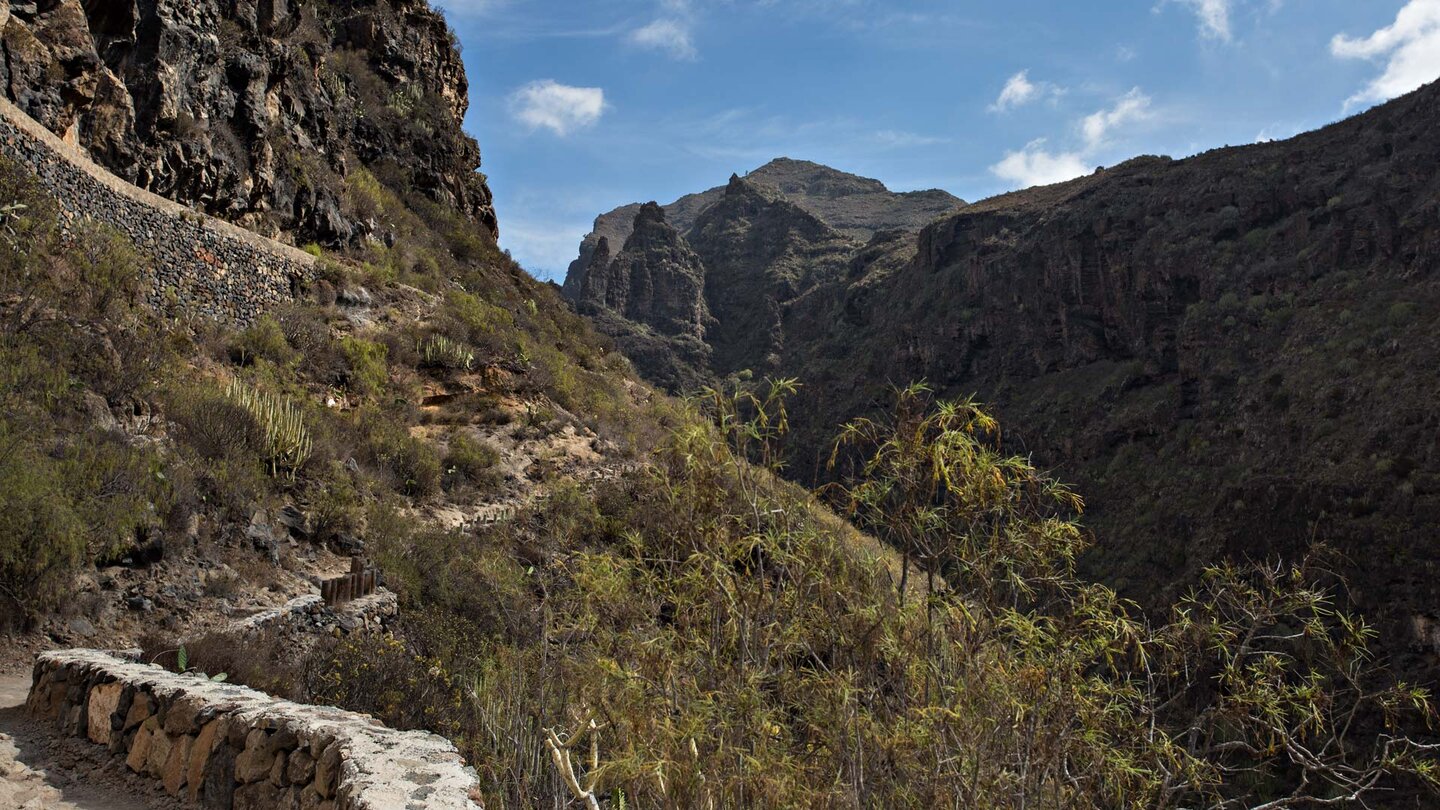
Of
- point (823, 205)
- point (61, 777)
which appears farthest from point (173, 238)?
point (823, 205)

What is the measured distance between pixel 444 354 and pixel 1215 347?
48.6m

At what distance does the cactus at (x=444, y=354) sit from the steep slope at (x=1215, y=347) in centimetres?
800

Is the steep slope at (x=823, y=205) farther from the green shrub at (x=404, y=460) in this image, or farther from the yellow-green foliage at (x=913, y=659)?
the yellow-green foliage at (x=913, y=659)

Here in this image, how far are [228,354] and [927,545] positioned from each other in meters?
11.3

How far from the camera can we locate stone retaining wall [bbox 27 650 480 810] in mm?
3178

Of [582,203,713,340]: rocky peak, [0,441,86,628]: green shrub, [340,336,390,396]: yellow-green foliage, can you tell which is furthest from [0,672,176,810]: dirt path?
[582,203,713,340]: rocky peak

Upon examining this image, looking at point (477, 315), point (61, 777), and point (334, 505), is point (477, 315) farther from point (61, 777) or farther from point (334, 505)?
point (61, 777)

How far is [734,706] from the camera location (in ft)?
12.6

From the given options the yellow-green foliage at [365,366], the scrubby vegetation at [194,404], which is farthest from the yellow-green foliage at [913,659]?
the yellow-green foliage at [365,366]

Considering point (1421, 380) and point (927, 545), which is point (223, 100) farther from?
point (1421, 380)

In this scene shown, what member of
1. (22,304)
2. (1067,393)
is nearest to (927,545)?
(22,304)

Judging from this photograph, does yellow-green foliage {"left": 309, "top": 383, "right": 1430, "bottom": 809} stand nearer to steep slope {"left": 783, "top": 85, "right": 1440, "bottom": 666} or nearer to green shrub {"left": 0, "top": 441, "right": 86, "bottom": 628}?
green shrub {"left": 0, "top": 441, "right": 86, "bottom": 628}

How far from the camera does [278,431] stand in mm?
9844

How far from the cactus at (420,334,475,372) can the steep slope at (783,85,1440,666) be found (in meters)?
8.00
